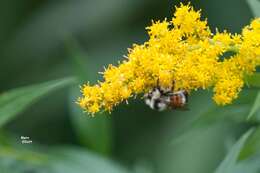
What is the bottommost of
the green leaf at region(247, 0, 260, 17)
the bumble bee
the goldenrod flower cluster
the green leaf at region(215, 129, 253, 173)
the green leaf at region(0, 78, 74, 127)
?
the green leaf at region(215, 129, 253, 173)

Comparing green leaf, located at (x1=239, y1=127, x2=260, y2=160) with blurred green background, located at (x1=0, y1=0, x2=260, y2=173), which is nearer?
green leaf, located at (x1=239, y1=127, x2=260, y2=160)

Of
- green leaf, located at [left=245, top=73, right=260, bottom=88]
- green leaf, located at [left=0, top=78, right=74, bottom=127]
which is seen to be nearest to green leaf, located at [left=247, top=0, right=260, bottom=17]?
green leaf, located at [left=245, top=73, right=260, bottom=88]

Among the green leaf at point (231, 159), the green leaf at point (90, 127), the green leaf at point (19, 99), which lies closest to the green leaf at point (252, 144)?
the green leaf at point (231, 159)

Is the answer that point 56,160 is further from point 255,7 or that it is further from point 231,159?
point 255,7

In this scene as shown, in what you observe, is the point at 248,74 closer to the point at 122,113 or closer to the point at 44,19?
the point at 122,113

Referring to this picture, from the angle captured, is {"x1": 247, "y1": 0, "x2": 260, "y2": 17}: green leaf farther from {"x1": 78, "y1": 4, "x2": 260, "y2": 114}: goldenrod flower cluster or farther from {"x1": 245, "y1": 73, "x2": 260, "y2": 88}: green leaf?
{"x1": 245, "y1": 73, "x2": 260, "y2": 88}: green leaf

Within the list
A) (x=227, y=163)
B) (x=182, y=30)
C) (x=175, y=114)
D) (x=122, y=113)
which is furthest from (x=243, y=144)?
(x=122, y=113)
